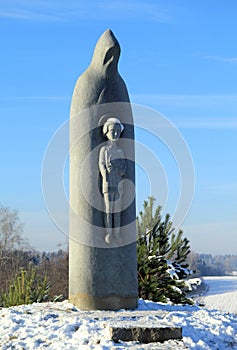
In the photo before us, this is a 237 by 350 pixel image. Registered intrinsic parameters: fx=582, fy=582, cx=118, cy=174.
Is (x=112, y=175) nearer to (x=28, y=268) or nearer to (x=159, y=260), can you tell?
(x=159, y=260)

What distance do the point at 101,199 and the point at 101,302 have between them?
1.97 meters

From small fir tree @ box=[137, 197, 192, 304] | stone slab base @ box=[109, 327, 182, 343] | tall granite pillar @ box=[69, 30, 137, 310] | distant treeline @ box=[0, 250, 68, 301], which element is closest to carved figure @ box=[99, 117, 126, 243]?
tall granite pillar @ box=[69, 30, 137, 310]

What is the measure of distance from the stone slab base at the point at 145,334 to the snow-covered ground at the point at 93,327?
0.11 metres

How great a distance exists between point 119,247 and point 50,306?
5.69 ft

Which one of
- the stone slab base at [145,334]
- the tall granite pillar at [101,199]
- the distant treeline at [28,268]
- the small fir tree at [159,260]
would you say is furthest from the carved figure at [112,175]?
the distant treeline at [28,268]

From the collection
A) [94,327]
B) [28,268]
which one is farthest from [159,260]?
[28,268]

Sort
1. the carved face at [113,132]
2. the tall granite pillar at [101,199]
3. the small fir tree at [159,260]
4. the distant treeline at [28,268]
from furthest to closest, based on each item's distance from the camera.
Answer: the distant treeline at [28,268] → the small fir tree at [159,260] → the carved face at [113,132] → the tall granite pillar at [101,199]

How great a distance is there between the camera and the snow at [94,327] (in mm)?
8523

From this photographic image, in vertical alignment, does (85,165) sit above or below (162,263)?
above

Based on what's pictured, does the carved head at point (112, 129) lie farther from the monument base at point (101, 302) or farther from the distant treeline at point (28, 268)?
the distant treeline at point (28, 268)

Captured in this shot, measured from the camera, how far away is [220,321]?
9.85m

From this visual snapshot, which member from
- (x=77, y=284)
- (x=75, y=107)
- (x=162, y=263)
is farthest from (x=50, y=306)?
(x=162, y=263)

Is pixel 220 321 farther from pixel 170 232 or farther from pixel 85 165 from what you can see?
pixel 170 232

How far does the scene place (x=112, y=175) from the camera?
37.3 ft
